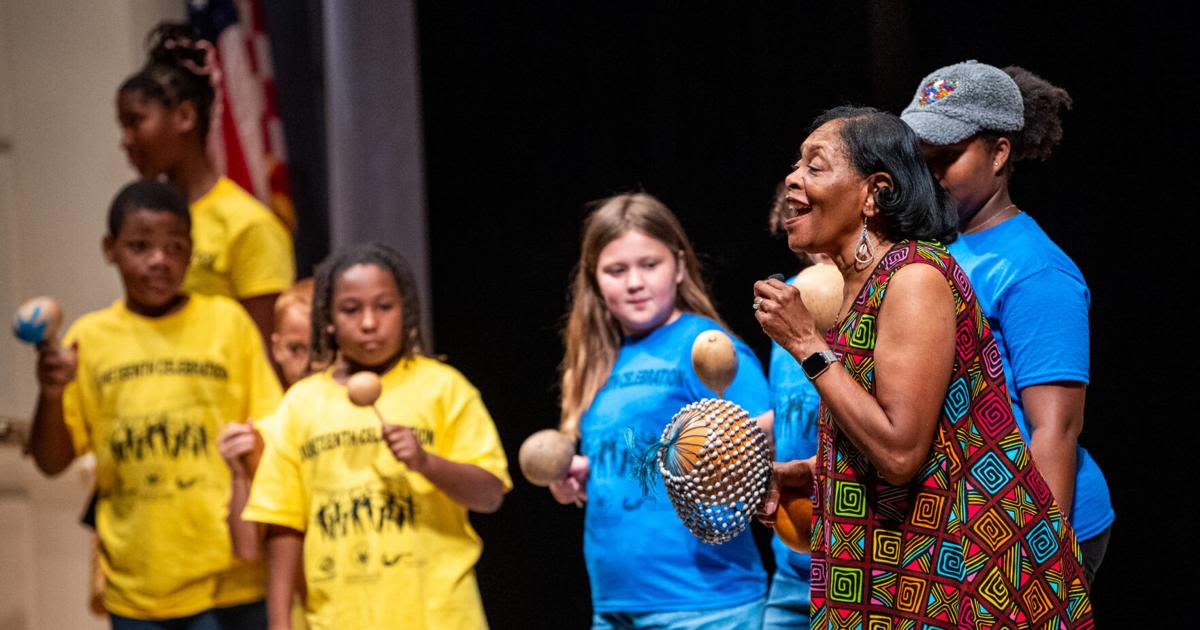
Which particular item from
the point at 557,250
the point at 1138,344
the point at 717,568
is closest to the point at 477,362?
the point at 557,250

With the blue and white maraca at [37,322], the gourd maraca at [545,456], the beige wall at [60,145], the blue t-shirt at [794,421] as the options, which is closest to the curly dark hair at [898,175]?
the blue t-shirt at [794,421]

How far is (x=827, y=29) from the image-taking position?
305cm

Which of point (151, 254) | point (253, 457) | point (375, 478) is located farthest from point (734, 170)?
point (151, 254)

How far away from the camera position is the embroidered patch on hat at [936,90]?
2346mm

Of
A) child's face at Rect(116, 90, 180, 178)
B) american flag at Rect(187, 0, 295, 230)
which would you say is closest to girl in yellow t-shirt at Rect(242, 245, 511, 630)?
child's face at Rect(116, 90, 180, 178)

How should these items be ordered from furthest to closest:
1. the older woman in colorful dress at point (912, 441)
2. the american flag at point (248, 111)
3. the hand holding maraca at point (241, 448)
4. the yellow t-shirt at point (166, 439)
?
the american flag at point (248, 111) < the yellow t-shirt at point (166, 439) < the hand holding maraca at point (241, 448) < the older woman in colorful dress at point (912, 441)

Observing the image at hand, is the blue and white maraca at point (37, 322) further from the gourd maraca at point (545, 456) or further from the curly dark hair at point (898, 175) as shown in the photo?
the curly dark hair at point (898, 175)

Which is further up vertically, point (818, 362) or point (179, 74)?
point (179, 74)

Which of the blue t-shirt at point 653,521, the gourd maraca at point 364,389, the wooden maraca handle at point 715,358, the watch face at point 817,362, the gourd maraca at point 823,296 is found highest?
the gourd maraca at point 823,296

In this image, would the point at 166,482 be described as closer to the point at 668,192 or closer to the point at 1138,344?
the point at 668,192

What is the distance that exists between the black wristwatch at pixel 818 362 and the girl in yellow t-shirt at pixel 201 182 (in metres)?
2.14

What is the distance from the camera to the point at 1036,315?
225 cm

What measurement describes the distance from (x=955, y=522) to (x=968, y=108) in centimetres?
77

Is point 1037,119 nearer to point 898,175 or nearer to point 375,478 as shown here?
point 898,175
